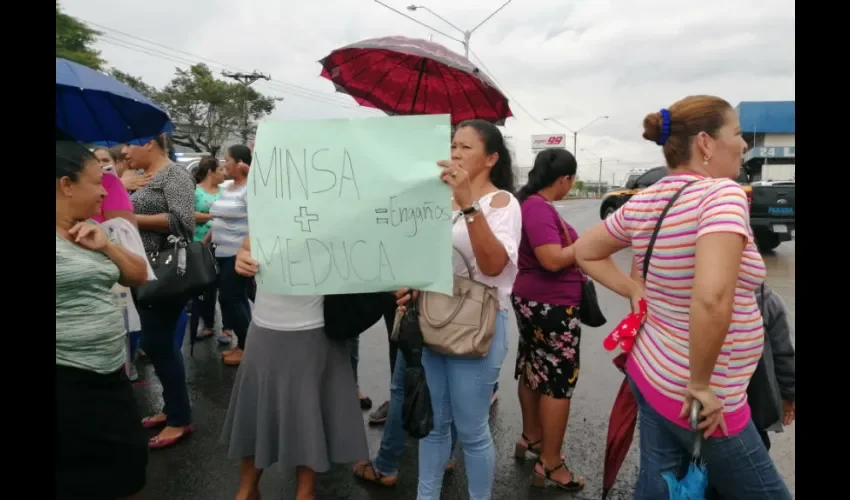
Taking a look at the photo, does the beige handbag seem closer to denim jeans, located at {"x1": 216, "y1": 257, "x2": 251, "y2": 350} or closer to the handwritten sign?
the handwritten sign

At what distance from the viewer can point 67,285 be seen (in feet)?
6.16

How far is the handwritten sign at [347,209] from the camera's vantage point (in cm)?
196

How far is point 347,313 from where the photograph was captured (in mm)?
2324

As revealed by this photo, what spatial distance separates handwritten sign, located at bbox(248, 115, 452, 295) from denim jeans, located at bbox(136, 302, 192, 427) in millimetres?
1460

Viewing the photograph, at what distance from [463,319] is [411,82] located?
1568 millimetres

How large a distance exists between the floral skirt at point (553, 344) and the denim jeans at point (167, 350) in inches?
79.9

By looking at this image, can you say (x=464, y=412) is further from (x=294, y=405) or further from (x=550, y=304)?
(x=550, y=304)

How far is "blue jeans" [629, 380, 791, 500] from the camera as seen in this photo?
5.11ft

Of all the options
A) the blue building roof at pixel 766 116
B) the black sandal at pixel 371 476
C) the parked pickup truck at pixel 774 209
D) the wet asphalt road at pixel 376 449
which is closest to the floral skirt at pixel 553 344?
the wet asphalt road at pixel 376 449

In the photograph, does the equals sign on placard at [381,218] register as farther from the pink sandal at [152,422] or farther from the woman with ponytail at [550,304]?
the pink sandal at [152,422]

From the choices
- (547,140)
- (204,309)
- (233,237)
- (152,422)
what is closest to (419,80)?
(233,237)

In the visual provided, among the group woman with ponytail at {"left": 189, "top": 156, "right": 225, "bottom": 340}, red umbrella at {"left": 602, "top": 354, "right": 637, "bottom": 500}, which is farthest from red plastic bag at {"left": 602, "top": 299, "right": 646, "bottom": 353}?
woman with ponytail at {"left": 189, "top": 156, "right": 225, "bottom": 340}
